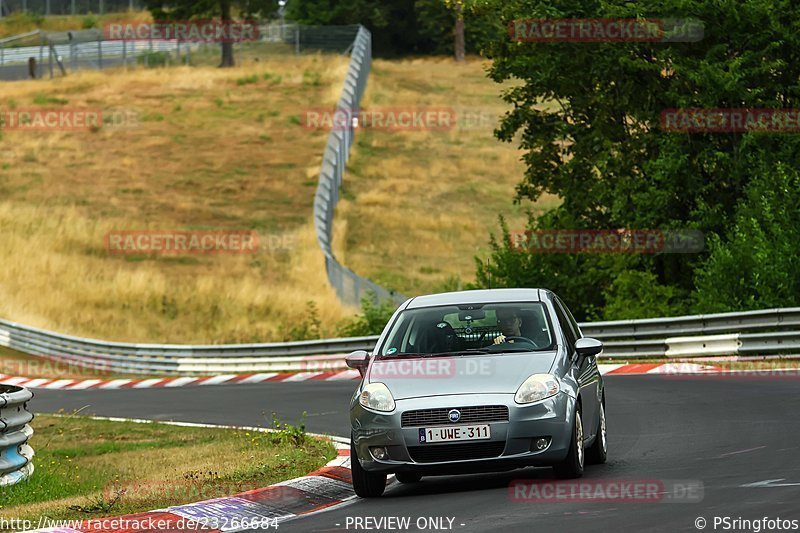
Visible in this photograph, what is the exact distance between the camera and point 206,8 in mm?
81062

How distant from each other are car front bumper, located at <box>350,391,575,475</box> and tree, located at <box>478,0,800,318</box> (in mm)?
17878

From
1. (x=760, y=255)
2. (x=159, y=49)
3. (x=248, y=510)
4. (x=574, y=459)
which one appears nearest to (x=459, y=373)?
(x=574, y=459)

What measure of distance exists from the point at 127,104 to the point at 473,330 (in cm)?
6534

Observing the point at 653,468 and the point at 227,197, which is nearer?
the point at 653,468

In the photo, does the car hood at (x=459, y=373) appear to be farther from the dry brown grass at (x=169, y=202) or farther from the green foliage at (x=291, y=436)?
the dry brown grass at (x=169, y=202)

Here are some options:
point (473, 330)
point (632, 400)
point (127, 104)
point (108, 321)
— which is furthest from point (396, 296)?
point (127, 104)

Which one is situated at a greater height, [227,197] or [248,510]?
[248,510]

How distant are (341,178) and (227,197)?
4555 millimetres

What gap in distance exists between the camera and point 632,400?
61.0ft

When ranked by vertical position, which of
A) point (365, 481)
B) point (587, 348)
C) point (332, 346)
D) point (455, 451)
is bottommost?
point (332, 346)

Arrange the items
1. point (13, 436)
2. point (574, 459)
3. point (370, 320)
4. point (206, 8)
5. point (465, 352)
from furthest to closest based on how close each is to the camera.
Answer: point (206, 8) < point (370, 320) < point (13, 436) < point (465, 352) < point (574, 459)

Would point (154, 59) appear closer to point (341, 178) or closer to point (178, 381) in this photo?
point (341, 178)

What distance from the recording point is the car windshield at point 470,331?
1202 centimetres

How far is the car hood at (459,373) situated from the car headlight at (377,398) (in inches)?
2.1
